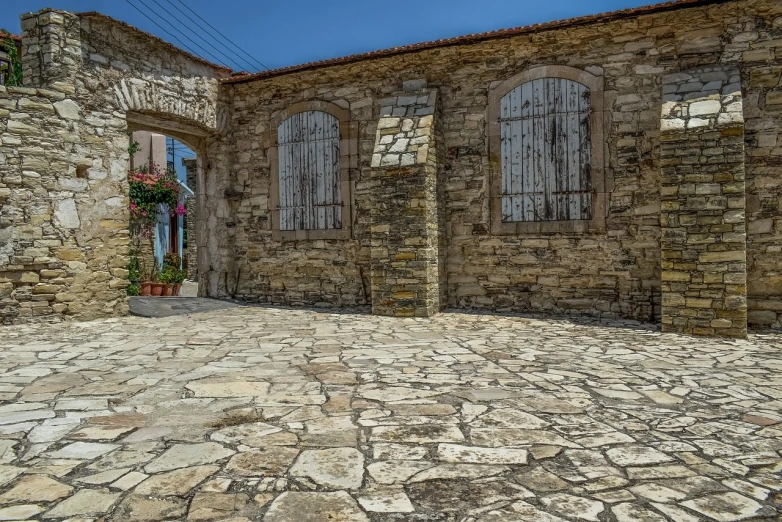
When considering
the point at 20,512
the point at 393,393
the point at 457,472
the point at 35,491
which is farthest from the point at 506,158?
the point at 20,512

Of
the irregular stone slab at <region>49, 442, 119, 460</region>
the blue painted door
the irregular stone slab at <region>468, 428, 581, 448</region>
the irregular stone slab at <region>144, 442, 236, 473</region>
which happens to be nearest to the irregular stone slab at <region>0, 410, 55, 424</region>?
the irregular stone slab at <region>49, 442, 119, 460</region>

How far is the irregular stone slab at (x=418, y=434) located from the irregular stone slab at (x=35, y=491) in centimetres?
146

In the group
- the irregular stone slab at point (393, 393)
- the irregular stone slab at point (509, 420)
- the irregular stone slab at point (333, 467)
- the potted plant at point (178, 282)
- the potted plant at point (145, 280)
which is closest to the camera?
the irregular stone slab at point (333, 467)

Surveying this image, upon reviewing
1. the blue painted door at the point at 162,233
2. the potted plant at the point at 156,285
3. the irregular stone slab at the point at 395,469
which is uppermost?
the blue painted door at the point at 162,233

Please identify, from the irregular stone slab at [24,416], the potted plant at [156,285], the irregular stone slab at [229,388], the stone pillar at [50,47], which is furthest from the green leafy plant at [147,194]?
the irregular stone slab at [24,416]

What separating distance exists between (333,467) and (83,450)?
52.6 inches

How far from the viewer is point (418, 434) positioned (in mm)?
3020

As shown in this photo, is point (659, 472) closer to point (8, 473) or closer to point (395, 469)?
point (395, 469)

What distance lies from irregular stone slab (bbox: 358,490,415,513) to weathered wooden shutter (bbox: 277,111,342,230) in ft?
23.8

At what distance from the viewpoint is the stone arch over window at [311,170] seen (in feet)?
30.3

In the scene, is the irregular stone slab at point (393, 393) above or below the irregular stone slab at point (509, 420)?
above

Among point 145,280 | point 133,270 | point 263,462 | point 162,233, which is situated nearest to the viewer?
point 263,462

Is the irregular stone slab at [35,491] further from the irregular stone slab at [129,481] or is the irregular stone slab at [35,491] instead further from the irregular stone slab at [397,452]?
the irregular stone slab at [397,452]

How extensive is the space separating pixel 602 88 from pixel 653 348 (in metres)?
3.90
